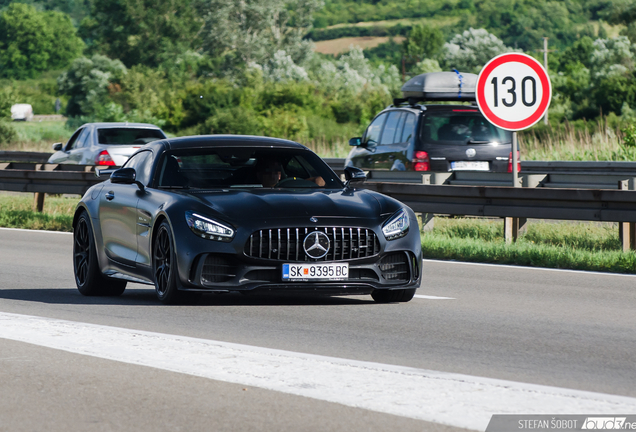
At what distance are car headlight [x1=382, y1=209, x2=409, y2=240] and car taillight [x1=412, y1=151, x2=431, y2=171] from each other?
809 cm

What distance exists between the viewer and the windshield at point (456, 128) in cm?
1712

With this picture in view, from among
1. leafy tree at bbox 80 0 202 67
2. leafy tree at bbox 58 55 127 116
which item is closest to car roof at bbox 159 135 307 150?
leafy tree at bbox 58 55 127 116

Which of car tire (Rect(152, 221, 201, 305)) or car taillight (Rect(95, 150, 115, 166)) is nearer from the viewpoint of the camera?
car tire (Rect(152, 221, 201, 305))

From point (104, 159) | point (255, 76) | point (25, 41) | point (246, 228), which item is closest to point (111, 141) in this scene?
point (104, 159)

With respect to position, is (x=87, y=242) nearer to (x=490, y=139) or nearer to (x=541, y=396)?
(x=541, y=396)

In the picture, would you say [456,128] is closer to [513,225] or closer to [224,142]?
[513,225]

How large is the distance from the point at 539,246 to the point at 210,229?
641 cm

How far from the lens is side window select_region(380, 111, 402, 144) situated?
1784 cm

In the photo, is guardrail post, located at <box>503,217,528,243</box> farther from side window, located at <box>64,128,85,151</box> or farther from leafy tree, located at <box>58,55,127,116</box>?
leafy tree, located at <box>58,55,127,116</box>

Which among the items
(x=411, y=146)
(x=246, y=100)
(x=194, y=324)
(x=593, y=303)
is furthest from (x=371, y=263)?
(x=246, y=100)

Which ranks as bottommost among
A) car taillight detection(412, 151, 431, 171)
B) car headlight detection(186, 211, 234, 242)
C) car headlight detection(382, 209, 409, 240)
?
car taillight detection(412, 151, 431, 171)

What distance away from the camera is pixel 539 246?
46.3ft

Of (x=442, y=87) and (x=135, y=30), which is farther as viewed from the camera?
(x=135, y=30)

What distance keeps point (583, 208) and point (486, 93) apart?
184 cm
